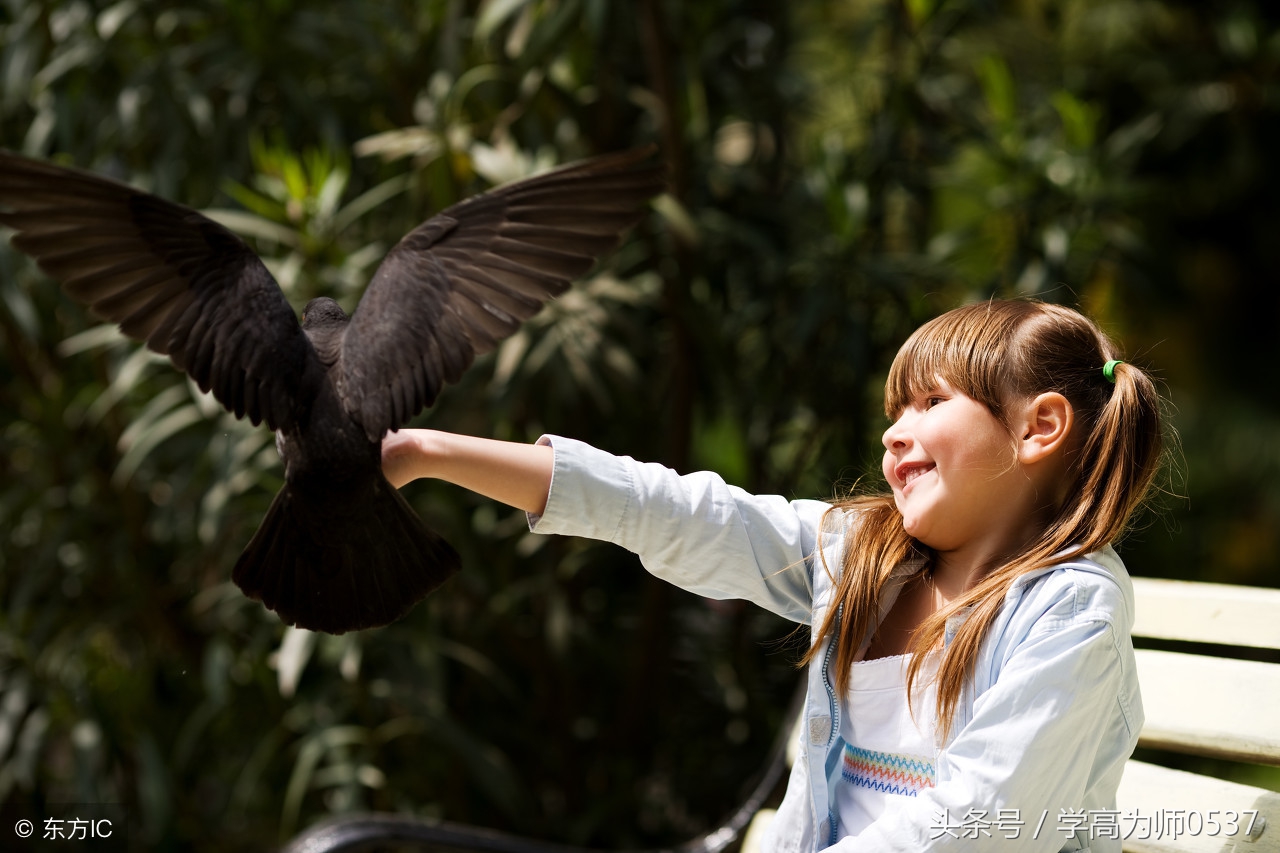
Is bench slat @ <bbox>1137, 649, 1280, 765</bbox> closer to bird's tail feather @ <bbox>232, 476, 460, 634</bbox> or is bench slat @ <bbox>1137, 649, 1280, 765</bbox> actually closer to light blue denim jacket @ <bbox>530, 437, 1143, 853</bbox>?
light blue denim jacket @ <bbox>530, 437, 1143, 853</bbox>

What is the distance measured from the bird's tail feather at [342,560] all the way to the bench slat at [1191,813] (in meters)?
0.72

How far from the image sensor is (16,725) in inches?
78.0

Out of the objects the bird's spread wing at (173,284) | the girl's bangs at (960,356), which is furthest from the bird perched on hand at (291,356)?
the girl's bangs at (960,356)

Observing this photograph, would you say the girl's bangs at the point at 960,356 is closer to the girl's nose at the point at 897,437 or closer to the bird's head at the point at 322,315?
the girl's nose at the point at 897,437

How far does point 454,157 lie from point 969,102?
1.14 metres

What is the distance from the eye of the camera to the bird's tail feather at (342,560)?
835 mm

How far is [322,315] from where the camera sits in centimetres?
96

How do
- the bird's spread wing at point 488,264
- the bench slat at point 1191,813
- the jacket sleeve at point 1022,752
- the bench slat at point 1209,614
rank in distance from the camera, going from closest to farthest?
the jacket sleeve at point 1022,752 → the bird's spread wing at point 488,264 → the bench slat at point 1191,813 → the bench slat at point 1209,614

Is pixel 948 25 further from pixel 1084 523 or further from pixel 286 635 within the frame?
pixel 286 635

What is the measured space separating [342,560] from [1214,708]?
0.87 m

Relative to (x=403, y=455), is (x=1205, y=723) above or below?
below

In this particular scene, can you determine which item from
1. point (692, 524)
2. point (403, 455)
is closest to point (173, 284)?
point (403, 455)

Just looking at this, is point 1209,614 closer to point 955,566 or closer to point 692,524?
point 955,566

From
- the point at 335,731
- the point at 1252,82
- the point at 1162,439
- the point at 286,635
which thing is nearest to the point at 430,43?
the point at 286,635
